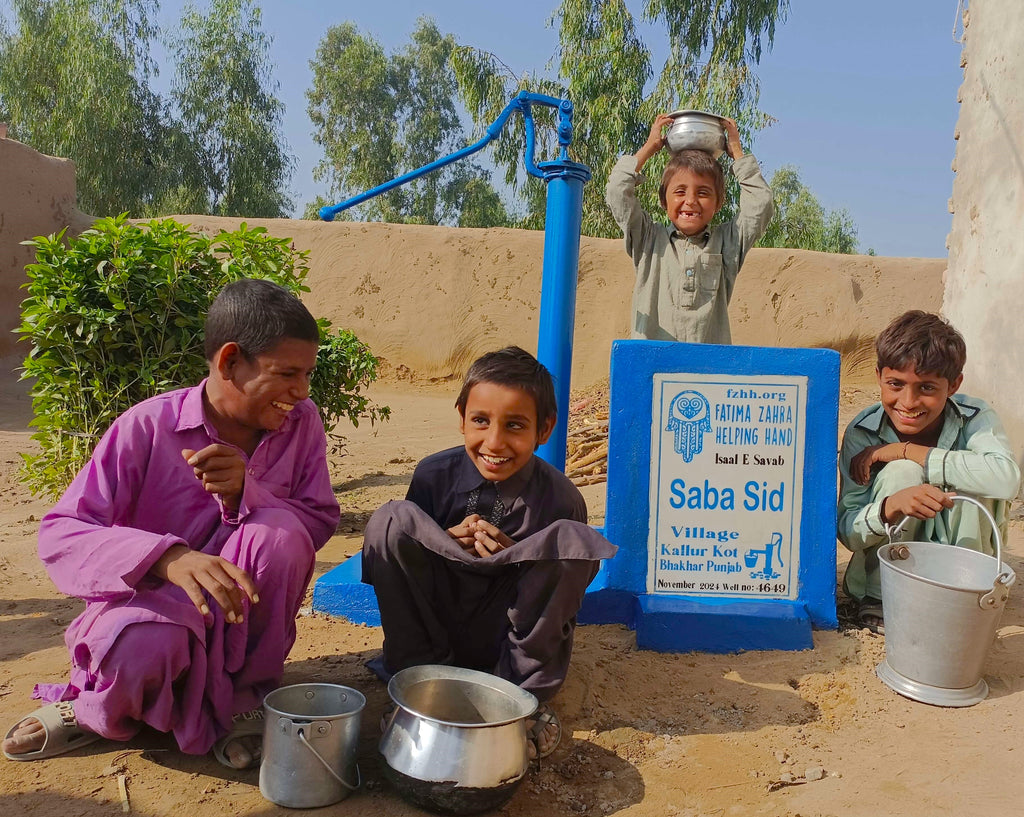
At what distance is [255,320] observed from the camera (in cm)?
198

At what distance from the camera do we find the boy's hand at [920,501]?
250 cm

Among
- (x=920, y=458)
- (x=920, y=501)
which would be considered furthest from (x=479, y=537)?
(x=920, y=458)

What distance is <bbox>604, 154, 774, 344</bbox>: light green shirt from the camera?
10.8 feet

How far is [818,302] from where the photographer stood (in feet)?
30.4

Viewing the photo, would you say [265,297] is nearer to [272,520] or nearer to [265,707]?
[272,520]

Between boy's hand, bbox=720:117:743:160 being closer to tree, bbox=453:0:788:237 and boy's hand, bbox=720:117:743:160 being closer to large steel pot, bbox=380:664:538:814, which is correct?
large steel pot, bbox=380:664:538:814

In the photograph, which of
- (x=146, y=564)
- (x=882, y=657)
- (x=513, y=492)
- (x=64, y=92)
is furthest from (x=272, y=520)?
(x=64, y=92)

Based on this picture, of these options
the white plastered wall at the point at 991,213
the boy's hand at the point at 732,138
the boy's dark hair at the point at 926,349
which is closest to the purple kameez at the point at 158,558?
the boy's dark hair at the point at 926,349

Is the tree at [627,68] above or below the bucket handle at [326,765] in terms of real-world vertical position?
above

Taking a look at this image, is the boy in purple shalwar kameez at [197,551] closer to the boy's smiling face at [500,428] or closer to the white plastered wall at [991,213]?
the boy's smiling face at [500,428]

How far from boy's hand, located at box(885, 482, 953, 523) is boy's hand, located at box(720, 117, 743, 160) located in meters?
1.44

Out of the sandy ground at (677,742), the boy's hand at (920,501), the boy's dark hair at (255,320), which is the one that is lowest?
the sandy ground at (677,742)

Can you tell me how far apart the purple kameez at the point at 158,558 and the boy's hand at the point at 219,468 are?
0.04 m

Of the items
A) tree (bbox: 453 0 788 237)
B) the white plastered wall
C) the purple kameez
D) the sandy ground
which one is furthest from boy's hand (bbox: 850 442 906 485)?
tree (bbox: 453 0 788 237)
